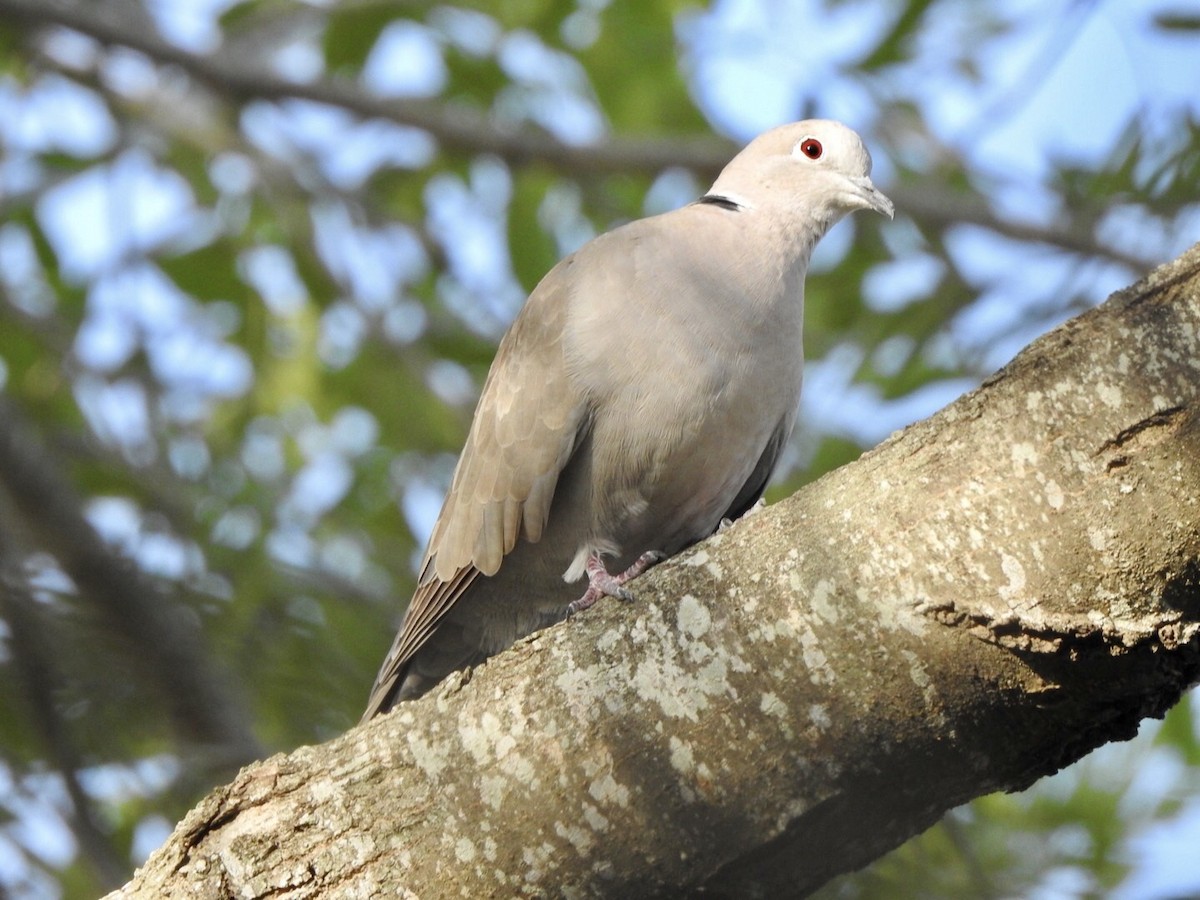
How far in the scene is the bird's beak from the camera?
397cm

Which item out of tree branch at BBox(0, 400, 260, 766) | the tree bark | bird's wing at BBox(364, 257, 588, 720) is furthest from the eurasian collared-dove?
the tree bark

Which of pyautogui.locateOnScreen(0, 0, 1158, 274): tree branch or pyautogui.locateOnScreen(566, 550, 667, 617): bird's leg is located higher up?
pyautogui.locateOnScreen(0, 0, 1158, 274): tree branch

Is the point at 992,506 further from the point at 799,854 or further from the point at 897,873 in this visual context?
the point at 897,873

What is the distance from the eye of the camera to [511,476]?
3568mm

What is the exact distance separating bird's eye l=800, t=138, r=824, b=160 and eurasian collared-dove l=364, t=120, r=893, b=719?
0.93 feet

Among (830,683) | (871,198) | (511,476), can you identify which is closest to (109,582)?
(511,476)

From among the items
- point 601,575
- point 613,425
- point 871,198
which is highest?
point 871,198

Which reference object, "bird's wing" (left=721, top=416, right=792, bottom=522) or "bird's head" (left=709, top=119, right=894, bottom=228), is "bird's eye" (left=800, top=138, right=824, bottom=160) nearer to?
"bird's head" (left=709, top=119, right=894, bottom=228)

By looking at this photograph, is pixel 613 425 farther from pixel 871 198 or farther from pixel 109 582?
pixel 109 582

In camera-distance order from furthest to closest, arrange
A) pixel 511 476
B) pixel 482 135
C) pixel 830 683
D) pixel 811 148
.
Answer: pixel 482 135, pixel 811 148, pixel 511 476, pixel 830 683

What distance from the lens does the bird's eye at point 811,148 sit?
4.13 metres

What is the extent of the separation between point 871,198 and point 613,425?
1.19 meters

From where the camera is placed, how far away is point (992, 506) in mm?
1918

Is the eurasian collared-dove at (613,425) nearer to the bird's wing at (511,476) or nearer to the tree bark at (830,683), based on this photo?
the bird's wing at (511,476)
